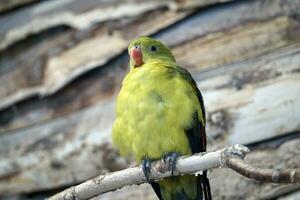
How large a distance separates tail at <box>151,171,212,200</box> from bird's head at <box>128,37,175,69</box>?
0.58m

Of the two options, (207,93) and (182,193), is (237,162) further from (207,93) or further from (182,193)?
(207,93)

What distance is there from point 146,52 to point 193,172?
1.07 m

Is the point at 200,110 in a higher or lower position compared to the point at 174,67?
lower

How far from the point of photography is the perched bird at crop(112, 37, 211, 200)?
8.97 feet

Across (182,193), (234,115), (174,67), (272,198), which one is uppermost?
(174,67)

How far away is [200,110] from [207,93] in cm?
59

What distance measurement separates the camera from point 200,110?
2807 millimetres

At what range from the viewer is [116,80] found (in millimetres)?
3777

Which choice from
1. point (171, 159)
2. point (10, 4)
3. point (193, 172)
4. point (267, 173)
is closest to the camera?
point (267, 173)

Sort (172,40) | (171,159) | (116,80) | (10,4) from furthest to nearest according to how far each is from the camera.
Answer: (10,4), (116,80), (172,40), (171,159)

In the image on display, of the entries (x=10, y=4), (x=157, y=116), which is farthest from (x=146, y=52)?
(x=10, y=4)

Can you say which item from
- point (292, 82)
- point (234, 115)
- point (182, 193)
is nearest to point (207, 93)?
point (234, 115)

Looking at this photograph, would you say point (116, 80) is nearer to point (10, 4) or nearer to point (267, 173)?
point (10, 4)

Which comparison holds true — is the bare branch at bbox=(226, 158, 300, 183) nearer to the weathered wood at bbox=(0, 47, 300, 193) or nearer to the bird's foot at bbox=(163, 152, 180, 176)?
the bird's foot at bbox=(163, 152, 180, 176)
